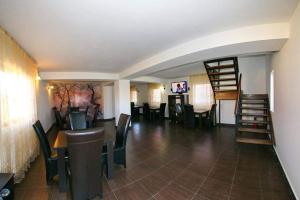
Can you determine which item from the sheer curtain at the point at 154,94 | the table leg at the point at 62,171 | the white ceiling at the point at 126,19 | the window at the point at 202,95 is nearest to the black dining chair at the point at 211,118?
the window at the point at 202,95

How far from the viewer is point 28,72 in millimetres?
3303

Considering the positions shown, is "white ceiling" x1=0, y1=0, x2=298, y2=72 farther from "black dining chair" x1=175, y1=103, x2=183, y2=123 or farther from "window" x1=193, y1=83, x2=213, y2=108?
"window" x1=193, y1=83, x2=213, y2=108

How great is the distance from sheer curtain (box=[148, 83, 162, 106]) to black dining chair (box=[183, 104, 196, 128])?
3390 millimetres

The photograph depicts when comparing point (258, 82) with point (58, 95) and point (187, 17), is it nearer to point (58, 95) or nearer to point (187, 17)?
point (187, 17)

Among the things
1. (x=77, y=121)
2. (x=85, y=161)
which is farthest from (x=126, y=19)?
(x=77, y=121)

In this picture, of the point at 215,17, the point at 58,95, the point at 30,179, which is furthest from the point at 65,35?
the point at 58,95

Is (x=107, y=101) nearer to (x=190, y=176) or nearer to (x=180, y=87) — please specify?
(x=180, y=87)

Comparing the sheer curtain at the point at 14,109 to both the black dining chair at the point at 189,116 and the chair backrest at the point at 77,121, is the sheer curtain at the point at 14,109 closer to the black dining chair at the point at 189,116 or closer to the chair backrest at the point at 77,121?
the chair backrest at the point at 77,121

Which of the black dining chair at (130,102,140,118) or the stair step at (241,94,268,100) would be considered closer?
the stair step at (241,94,268,100)

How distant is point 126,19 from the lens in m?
1.87

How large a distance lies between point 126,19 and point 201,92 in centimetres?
610

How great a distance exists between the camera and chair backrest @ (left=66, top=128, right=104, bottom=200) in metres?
1.73

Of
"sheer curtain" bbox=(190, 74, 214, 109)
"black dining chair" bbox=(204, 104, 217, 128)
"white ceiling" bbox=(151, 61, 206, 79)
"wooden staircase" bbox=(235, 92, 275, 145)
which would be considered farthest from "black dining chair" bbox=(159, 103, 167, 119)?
"wooden staircase" bbox=(235, 92, 275, 145)

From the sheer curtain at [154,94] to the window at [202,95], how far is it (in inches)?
106
